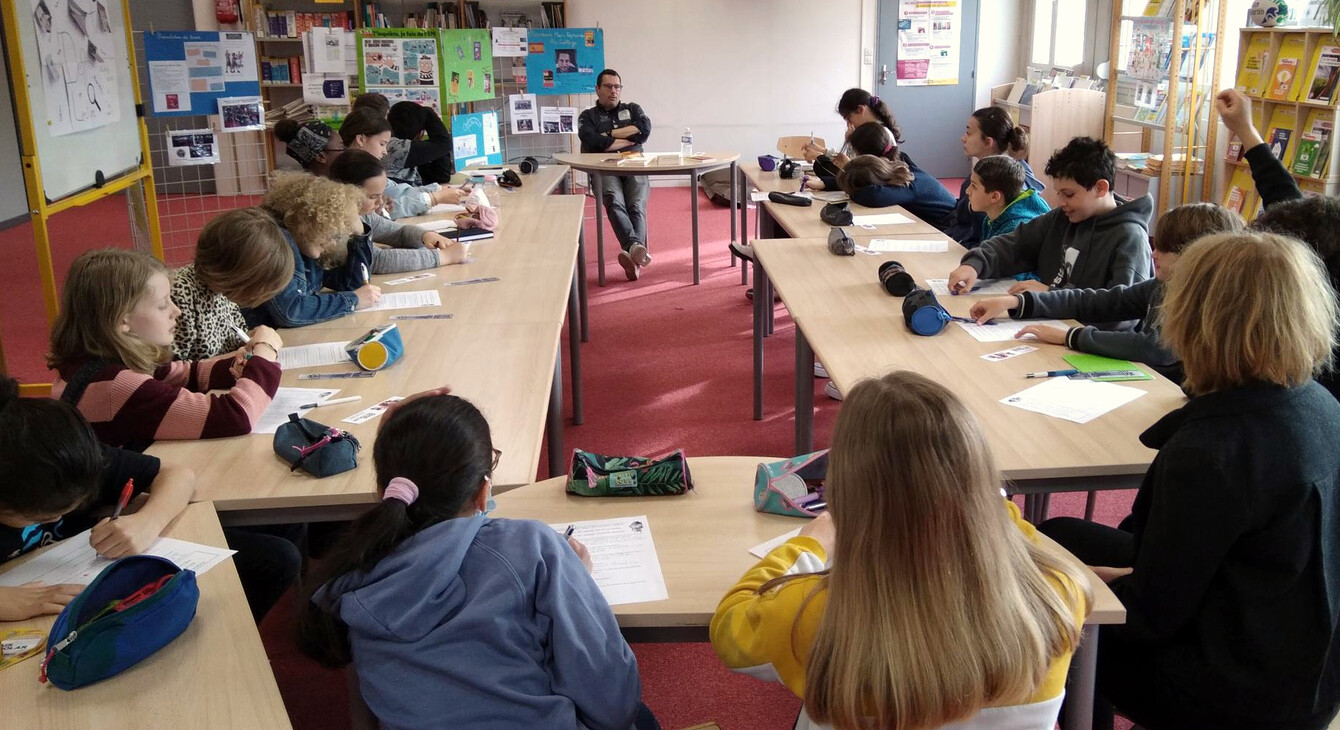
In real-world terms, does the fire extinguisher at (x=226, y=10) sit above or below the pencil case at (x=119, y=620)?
above

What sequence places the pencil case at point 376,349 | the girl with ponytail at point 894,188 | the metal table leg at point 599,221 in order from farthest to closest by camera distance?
the metal table leg at point 599,221, the girl with ponytail at point 894,188, the pencil case at point 376,349

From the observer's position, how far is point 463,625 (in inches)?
56.4

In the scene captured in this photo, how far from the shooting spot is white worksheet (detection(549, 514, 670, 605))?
5.55ft

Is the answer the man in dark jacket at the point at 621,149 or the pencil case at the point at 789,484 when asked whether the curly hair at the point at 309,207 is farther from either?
the man in dark jacket at the point at 621,149

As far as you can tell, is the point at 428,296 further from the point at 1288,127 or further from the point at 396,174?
the point at 1288,127

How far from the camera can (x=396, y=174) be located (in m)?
5.26

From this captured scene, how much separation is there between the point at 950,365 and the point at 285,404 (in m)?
1.59

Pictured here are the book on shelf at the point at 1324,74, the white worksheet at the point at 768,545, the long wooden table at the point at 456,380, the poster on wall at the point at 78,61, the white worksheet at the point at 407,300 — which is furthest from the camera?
the book on shelf at the point at 1324,74

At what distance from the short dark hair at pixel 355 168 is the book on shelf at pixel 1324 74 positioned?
4672mm

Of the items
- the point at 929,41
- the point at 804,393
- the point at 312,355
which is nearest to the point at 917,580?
the point at 312,355

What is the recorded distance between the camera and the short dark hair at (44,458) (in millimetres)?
1715

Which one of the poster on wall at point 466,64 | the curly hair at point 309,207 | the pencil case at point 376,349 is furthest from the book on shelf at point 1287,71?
the pencil case at point 376,349

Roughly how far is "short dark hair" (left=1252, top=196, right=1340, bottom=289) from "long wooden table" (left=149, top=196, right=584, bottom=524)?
1620 mm

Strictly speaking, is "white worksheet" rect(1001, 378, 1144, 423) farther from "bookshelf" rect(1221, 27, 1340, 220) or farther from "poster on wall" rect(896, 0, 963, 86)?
"poster on wall" rect(896, 0, 963, 86)
